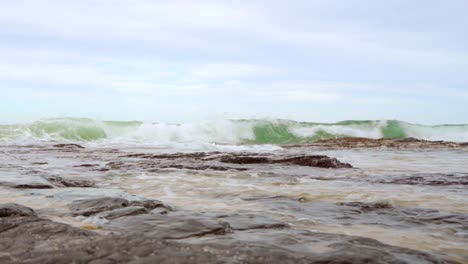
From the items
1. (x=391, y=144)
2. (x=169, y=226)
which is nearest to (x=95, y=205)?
(x=169, y=226)

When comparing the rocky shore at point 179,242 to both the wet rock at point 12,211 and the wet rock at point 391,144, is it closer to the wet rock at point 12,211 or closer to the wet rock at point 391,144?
the wet rock at point 12,211

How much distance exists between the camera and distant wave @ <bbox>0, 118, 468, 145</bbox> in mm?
26995

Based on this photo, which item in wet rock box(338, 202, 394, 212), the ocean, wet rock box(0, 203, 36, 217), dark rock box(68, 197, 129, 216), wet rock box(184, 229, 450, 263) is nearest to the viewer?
wet rock box(184, 229, 450, 263)

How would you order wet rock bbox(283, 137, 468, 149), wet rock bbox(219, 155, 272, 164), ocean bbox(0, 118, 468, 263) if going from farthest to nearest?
wet rock bbox(283, 137, 468, 149) < wet rock bbox(219, 155, 272, 164) < ocean bbox(0, 118, 468, 263)

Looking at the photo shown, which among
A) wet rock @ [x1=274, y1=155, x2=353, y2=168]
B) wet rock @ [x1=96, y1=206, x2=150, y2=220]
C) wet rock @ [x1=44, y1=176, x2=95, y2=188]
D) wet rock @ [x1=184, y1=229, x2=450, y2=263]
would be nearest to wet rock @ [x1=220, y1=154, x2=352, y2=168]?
wet rock @ [x1=274, y1=155, x2=353, y2=168]

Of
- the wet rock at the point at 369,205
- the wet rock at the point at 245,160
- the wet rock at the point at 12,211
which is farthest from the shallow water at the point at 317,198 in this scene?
the wet rock at the point at 245,160

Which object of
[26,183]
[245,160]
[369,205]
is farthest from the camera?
[245,160]

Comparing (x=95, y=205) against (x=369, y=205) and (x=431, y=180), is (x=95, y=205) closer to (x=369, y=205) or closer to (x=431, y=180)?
(x=369, y=205)

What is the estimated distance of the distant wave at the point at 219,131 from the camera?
88.6ft

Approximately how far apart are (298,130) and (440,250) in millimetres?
29448

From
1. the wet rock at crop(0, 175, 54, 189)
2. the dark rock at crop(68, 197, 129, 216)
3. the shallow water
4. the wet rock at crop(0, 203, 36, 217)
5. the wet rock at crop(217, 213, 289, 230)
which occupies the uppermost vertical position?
the wet rock at crop(0, 203, 36, 217)

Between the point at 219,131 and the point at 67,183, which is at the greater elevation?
the point at 219,131

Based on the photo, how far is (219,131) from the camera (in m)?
29.1

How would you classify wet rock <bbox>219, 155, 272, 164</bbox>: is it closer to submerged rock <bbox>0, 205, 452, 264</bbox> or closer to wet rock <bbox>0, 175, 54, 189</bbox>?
wet rock <bbox>0, 175, 54, 189</bbox>
